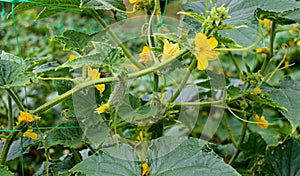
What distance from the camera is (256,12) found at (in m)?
0.76

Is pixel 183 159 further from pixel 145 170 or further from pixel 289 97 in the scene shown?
pixel 289 97

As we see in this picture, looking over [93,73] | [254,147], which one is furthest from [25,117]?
[254,147]

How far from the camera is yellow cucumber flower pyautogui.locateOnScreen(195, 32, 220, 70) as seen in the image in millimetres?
661

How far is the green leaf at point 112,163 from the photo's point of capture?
2.16 feet

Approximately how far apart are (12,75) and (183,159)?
323 millimetres

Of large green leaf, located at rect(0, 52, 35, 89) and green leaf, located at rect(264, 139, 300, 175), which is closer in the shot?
large green leaf, located at rect(0, 52, 35, 89)

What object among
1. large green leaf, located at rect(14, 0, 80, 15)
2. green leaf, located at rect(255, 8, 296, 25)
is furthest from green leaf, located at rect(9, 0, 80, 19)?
Result: green leaf, located at rect(255, 8, 296, 25)

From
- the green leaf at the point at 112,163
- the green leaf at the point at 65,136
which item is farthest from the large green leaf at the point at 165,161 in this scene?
the green leaf at the point at 65,136

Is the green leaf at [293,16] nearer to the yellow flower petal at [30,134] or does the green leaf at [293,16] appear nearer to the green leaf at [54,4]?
the green leaf at [54,4]

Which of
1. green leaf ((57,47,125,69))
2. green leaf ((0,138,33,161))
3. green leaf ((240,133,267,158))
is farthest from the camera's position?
green leaf ((240,133,267,158))

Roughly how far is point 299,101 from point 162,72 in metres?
0.29

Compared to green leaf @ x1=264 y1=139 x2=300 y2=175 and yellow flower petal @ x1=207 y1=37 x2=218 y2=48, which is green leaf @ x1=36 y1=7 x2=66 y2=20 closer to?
yellow flower petal @ x1=207 y1=37 x2=218 y2=48

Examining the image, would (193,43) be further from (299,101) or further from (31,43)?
(31,43)

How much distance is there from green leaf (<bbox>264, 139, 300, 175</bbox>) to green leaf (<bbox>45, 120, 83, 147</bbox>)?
0.40m
